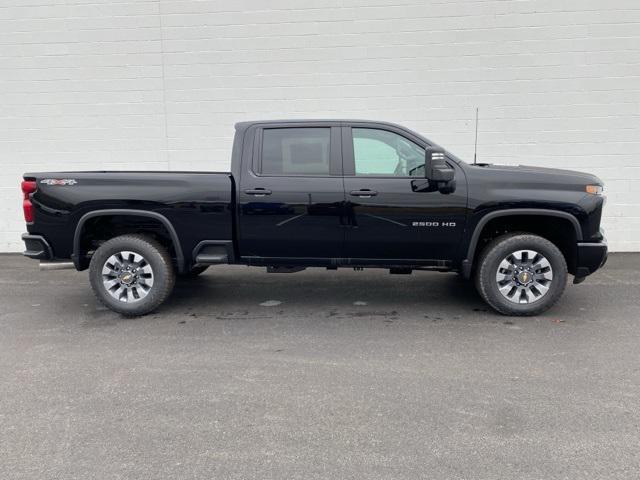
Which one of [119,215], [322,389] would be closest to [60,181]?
[119,215]

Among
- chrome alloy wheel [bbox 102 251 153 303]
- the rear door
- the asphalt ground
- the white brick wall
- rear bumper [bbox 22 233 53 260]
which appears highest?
the white brick wall

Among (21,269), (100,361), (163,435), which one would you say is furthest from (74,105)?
Answer: (163,435)

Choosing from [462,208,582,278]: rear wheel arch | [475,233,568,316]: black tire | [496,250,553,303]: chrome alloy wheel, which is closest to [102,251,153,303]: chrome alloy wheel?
[462,208,582,278]: rear wheel arch

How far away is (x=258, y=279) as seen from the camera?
682 centimetres

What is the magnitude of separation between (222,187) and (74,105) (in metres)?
5.20

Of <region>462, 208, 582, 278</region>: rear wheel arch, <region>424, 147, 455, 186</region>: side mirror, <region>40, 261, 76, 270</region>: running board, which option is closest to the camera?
<region>424, 147, 455, 186</region>: side mirror

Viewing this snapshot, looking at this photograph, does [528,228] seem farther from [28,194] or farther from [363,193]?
[28,194]

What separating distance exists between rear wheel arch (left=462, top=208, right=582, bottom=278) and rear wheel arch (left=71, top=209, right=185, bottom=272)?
281 centimetres

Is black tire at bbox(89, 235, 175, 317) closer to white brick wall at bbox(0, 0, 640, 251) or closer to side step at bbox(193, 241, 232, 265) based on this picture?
side step at bbox(193, 241, 232, 265)

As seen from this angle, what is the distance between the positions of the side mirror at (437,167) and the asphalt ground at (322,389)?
138 cm

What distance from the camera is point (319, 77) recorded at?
27.5ft

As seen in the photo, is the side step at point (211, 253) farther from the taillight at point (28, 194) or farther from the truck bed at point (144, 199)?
the taillight at point (28, 194)

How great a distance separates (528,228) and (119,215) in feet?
13.5

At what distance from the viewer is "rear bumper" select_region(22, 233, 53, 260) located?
5.15 m
